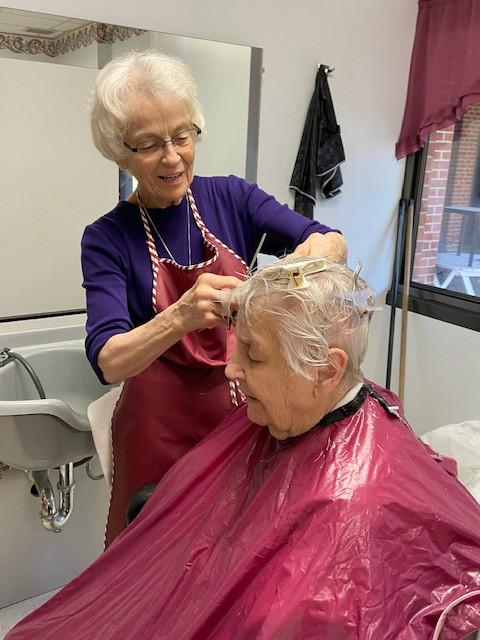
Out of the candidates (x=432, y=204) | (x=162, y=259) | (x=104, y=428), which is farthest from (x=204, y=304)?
(x=432, y=204)

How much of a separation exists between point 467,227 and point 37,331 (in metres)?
1.90

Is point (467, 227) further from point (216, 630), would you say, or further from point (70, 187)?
point (216, 630)

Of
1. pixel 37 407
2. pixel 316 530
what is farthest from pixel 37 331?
pixel 316 530

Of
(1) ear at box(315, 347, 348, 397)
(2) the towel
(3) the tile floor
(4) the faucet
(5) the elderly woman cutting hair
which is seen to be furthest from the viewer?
(3) the tile floor

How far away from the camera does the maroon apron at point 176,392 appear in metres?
1.32

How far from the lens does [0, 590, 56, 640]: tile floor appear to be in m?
2.00

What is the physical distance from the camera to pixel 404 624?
895mm

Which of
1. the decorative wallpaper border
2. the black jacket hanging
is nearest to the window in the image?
the black jacket hanging

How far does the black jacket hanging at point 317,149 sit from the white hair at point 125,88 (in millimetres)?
1159

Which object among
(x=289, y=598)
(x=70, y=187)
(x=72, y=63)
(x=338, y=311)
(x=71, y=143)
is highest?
(x=72, y=63)

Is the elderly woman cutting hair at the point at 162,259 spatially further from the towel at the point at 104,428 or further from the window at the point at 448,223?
the window at the point at 448,223

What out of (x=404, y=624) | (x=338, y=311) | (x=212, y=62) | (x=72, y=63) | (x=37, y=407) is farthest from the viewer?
(x=212, y=62)

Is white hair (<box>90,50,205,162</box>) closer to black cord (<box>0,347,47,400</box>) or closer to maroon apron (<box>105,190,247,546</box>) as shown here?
maroon apron (<box>105,190,247,546</box>)

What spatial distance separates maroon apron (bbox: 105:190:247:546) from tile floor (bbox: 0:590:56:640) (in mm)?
967
